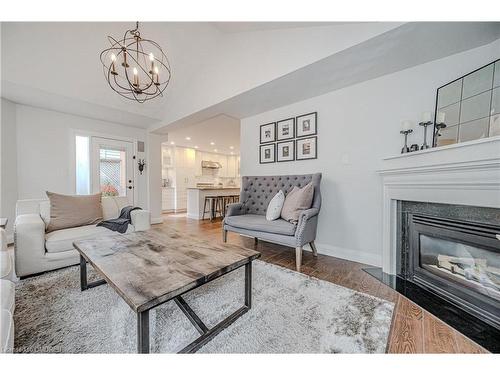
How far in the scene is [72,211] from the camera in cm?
231

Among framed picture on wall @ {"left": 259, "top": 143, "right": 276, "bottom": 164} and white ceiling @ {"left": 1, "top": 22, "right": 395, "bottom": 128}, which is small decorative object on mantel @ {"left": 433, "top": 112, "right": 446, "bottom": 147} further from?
framed picture on wall @ {"left": 259, "top": 143, "right": 276, "bottom": 164}

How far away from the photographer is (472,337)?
1.17 m

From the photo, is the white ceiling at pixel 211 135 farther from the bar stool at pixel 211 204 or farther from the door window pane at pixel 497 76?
the door window pane at pixel 497 76

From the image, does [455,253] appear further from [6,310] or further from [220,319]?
[6,310]

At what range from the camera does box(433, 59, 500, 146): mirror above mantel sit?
158cm

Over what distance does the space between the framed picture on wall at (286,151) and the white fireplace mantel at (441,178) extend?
1.33 metres

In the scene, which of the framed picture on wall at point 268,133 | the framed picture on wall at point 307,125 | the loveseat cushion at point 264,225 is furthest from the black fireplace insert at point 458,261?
the framed picture on wall at point 268,133

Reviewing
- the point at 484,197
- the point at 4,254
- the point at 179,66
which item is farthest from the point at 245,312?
the point at 179,66

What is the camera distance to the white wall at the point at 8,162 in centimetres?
310

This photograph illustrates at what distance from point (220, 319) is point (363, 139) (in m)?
2.42

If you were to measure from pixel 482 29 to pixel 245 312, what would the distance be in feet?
9.37

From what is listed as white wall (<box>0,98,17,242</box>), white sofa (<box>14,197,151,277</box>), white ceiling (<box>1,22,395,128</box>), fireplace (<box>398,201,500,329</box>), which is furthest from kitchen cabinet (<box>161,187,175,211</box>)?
fireplace (<box>398,201,500,329</box>)

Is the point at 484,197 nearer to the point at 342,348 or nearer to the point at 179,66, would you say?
the point at 342,348

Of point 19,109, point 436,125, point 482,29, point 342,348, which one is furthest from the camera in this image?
point 19,109
